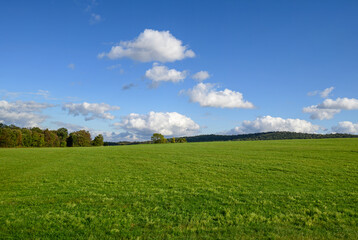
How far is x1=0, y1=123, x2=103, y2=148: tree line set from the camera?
99.5m

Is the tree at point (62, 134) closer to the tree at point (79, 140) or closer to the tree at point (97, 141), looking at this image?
the tree at point (79, 140)

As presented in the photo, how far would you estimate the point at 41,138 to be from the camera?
114375 millimetres

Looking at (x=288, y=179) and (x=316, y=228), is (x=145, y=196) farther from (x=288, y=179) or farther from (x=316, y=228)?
(x=288, y=179)

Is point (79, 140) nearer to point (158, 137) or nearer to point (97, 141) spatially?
point (97, 141)

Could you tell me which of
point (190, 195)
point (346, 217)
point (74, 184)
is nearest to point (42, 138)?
point (74, 184)

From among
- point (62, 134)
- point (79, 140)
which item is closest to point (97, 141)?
point (79, 140)

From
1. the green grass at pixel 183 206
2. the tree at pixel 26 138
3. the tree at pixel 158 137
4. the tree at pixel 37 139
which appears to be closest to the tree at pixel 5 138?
the tree at pixel 26 138

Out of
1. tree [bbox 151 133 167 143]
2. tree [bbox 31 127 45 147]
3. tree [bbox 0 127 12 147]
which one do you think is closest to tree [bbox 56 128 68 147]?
tree [bbox 31 127 45 147]

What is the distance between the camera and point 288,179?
18.5 metres

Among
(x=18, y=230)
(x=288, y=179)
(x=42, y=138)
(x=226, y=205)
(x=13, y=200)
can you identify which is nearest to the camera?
(x=18, y=230)

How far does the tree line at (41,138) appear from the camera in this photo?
99.5 m

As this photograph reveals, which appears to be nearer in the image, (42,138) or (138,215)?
(138,215)

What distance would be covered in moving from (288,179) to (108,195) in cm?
1382

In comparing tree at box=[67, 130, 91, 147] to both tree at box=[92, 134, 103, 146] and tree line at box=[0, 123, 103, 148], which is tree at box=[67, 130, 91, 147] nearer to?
tree line at box=[0, 123, 103, 148]
